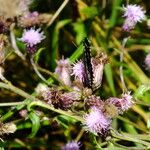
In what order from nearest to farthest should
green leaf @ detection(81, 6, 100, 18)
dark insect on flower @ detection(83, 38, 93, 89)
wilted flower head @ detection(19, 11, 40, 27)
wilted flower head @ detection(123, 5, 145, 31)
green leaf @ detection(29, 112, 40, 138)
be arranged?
dark insect on flower @ detection(83, 38, 93, 89)
green leaf @ detection(29, 112, 40, 138)
wilted flower head @ detection(123, 5, 145, 31)
wilted flower head @ detection(19, 11, 40, 27)
green leaf @ detection(81, 6, 100, 18)

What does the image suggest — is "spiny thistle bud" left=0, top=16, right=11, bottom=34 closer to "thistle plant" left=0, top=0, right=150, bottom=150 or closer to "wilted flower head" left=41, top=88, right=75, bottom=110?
"thistle plant" left=0, top=0, right=150, bottom=150

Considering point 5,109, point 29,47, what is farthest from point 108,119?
point 5,109

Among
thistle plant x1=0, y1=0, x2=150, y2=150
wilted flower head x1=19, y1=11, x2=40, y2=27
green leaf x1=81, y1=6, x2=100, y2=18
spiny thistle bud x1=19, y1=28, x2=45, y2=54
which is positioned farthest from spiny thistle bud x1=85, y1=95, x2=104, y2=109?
green leaf x1=81, y1=6, x2=100, y2=18

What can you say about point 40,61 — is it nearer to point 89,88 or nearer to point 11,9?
point 11,9

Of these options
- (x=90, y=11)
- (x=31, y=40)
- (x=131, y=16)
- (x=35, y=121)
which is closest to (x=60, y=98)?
(x=35, y=121)

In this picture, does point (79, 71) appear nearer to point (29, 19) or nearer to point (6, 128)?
point (6, 128)

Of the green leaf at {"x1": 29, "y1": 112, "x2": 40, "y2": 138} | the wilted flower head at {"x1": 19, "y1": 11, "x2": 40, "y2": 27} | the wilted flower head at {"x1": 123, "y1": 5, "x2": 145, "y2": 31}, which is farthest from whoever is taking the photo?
the wilted flower head at {"x1": 19, "y1": 11, "x2": 40, "y2": 27}

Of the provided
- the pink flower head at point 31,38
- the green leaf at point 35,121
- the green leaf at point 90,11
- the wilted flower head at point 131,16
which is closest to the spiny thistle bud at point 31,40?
the pink flower head at point 31,38
